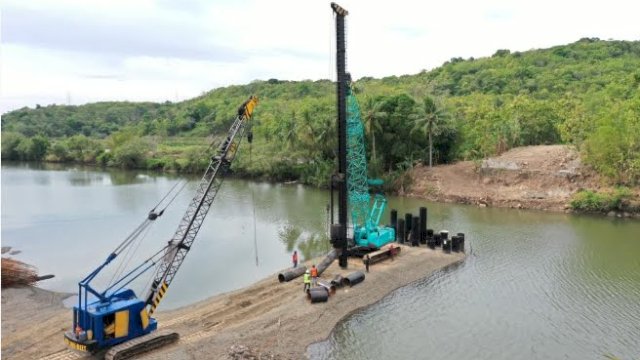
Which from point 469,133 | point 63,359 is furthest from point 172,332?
point 469,133

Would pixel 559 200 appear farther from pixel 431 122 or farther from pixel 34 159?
pixel 34 159

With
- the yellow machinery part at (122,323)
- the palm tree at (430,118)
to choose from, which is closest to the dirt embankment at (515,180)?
the palm tree at (430,118)

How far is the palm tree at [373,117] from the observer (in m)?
51.8

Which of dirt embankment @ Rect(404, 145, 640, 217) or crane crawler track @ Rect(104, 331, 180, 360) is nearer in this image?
crane crawler track @ Rect(104, 331, 180, 360)

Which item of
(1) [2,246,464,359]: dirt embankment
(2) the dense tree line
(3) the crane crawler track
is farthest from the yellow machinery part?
(2) the dense tree line

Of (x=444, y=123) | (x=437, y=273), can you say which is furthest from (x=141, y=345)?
(x=444, y=123)

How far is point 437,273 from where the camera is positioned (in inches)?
1045

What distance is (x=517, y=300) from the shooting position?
22.9m

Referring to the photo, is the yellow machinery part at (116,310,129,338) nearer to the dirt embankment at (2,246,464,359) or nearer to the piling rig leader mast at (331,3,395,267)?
the dirt embankment at (2,246,464,359)

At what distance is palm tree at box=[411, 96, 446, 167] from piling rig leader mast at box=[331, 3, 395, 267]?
859 inches

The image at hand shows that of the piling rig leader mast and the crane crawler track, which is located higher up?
the piling rig leader mast

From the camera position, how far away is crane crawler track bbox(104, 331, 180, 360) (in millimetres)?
17078

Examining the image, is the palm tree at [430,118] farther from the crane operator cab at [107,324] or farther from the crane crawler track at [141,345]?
the crane operator cab at [107,324]

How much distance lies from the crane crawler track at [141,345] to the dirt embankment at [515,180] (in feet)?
107
